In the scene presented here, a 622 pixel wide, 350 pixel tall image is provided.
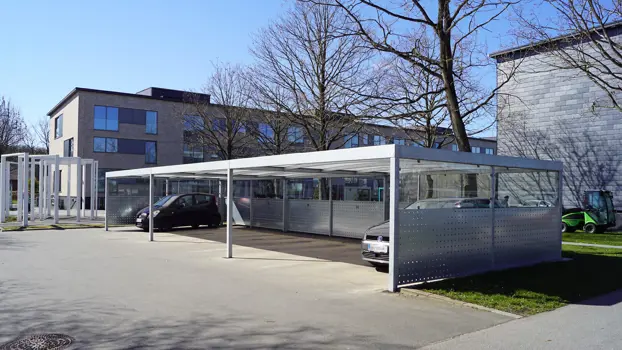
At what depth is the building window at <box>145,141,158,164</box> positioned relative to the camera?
4297cm

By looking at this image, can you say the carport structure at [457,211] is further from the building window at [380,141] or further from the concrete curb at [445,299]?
the building window at [380,141]

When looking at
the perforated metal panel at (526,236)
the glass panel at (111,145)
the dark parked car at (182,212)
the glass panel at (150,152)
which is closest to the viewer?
the perforated metal panel at (526,236)

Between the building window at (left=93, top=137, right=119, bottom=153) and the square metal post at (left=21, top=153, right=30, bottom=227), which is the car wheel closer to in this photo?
the square metal post at (left=21, top=153, right=30, bottom=227)

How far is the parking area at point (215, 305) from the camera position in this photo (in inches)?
233

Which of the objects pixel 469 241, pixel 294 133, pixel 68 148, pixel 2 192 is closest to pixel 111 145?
pixel 68 148

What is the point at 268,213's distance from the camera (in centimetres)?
2191

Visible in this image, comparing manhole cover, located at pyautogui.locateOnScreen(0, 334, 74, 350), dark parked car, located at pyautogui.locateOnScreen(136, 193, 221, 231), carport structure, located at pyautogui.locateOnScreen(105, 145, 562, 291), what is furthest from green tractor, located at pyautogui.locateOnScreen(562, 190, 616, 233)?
manhole cover, located at pyautogui.locateOnScreen(0, 334, 74, 350)

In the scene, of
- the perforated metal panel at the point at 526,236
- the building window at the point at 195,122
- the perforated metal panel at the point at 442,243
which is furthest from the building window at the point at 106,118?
the perforated metal panel at the point at 442,243

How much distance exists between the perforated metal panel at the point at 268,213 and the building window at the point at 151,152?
76.4ft

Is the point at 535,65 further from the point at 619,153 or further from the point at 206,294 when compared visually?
the point at 206,294

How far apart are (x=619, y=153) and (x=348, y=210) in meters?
14.1

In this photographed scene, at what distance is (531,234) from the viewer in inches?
467

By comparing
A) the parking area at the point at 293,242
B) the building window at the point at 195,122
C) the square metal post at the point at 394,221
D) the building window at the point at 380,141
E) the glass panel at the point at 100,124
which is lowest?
the parking area at the point at 293,242

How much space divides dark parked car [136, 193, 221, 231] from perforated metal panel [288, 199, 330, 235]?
3848mm
